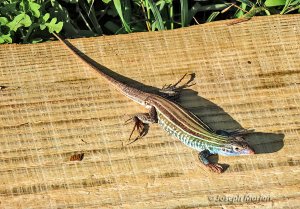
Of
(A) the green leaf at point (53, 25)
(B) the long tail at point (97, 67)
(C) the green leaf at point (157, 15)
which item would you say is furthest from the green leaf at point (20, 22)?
(C) the green leaf at point (157, 15)

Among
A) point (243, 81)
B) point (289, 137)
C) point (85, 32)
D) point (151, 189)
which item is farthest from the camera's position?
point (85, 32)

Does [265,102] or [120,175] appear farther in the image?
[265,102]

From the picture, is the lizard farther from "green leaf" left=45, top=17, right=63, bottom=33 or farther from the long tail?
"green leaf" left=45, top=17, right=63, bottom=33

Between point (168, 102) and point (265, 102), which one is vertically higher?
point (265, 102)

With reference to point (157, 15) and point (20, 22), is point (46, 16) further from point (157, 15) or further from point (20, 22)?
point (157, 15)

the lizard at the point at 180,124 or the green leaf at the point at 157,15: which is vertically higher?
the green leaf at the point at 157,15

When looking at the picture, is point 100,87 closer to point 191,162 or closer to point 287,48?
point 191,162

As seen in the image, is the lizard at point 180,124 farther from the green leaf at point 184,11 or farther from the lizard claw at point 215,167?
the green leaf at point 184,11

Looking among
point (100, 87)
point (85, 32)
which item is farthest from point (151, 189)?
point (85, 32)
